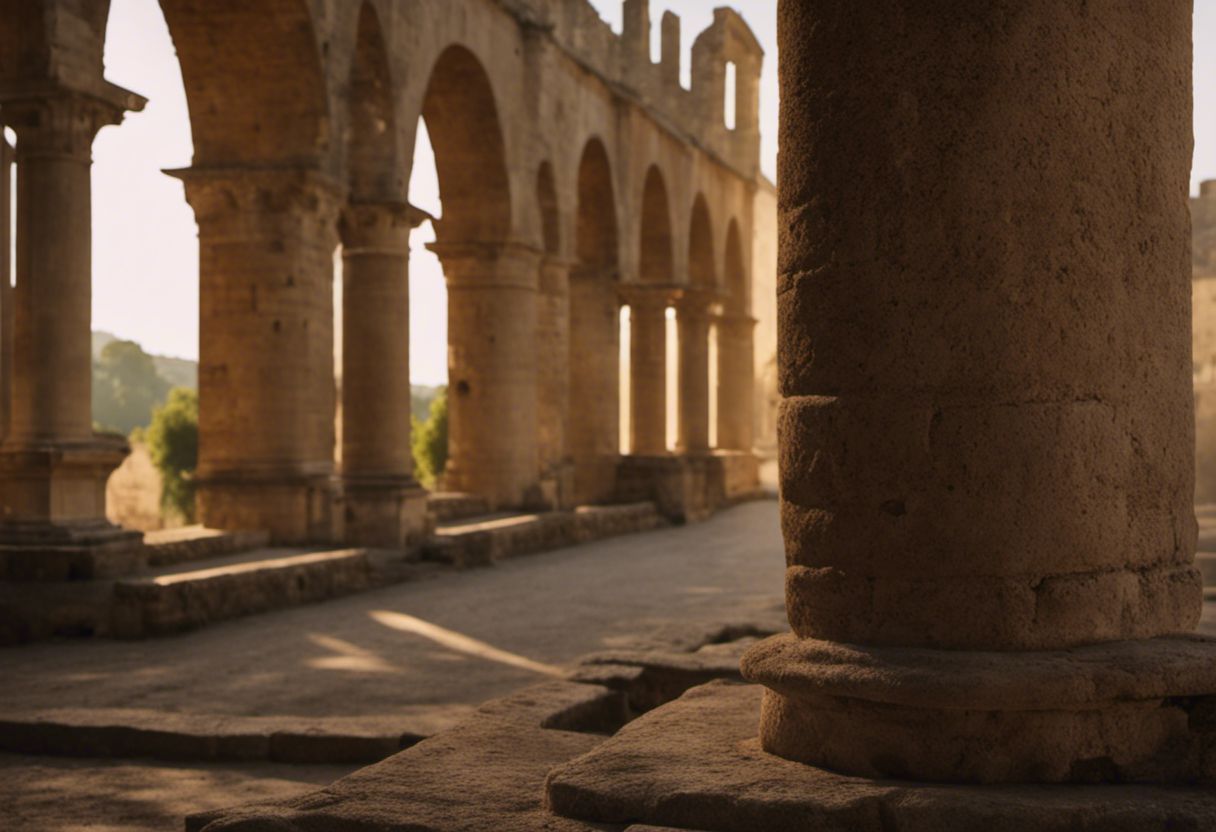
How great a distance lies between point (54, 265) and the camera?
9.63 meters

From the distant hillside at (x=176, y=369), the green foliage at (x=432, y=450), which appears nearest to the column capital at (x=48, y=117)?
the green foliage at (x=432, y=450)

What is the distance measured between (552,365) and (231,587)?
9782 mm

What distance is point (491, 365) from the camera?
17.2 meters

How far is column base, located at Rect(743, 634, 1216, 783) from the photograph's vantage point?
10.2 feet

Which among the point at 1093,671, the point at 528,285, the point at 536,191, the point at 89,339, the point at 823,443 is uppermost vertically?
the point at 536,191

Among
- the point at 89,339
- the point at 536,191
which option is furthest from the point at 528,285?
the point at 89,339

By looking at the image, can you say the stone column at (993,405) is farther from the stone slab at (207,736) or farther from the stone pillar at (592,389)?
the stone pillar at (592,389)

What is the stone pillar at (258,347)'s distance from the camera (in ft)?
39.8

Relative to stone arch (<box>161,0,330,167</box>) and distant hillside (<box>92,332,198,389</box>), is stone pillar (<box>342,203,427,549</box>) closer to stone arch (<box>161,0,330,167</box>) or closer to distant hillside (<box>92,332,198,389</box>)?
stone arch (<box>161,0,330,167</box>)

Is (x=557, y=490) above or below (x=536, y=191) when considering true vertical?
below

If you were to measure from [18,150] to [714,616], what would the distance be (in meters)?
5.33

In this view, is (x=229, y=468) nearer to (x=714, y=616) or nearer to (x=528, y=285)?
(x=714, y=616)

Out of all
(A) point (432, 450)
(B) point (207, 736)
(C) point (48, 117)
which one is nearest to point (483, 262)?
(C) point (48, 117)

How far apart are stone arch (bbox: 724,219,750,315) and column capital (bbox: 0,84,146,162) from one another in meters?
21.4
